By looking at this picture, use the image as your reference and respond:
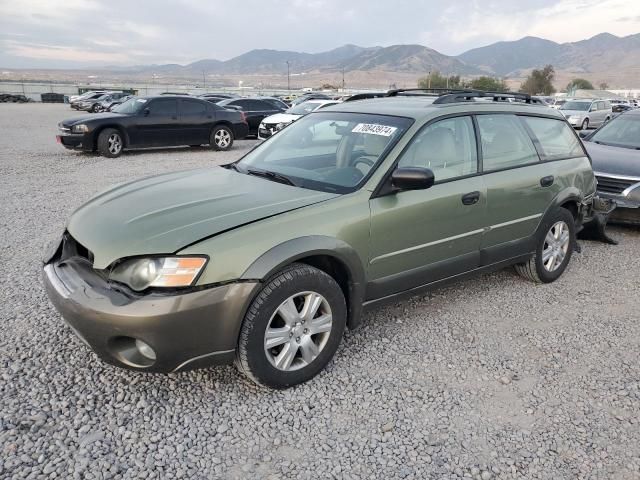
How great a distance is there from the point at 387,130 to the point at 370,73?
7682 inches

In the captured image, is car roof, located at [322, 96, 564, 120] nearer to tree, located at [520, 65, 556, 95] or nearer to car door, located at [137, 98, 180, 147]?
car door, located at [137, 98, 180, 147]

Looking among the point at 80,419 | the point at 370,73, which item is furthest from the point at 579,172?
the point at 370,73

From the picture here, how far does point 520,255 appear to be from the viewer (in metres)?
4.43

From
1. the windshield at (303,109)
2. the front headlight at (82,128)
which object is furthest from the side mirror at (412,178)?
the windshield at (303,109)

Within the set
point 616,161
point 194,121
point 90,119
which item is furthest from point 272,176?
point 194,121

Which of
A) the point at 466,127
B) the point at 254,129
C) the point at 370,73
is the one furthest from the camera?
the point at 370,73

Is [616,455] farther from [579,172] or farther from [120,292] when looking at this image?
[579,172]

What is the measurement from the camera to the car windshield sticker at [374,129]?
3602 mm

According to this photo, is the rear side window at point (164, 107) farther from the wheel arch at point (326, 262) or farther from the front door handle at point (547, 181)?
the wheel arch at point (326, 262)

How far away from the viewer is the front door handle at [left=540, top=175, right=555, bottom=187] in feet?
14.5

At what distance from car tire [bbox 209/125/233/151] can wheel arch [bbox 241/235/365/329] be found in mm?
11590

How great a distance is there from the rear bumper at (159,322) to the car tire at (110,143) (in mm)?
10262

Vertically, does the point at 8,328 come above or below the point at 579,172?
below

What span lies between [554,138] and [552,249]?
40.7 inches
